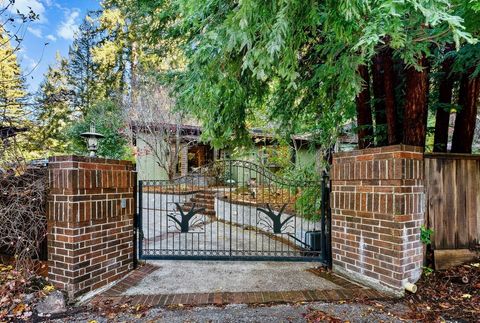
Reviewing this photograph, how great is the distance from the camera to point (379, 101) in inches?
157

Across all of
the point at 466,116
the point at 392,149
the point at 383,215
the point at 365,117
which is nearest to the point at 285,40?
the point at 392,149

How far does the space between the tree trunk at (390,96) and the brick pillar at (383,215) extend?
0.75 metres

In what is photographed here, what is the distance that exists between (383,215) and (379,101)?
1843 millimetres

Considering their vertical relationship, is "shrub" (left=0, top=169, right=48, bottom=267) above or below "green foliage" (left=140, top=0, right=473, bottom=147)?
below

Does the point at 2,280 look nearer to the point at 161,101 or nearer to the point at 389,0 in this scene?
the point at 389,0

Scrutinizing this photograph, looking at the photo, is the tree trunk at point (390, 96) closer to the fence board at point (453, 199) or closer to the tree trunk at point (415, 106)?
the tree trunk at point (415, 106)

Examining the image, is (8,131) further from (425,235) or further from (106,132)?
(106,132)

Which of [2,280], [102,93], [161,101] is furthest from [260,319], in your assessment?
[102,93]

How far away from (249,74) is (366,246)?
7.62 feet

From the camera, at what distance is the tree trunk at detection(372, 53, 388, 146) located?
3977mm

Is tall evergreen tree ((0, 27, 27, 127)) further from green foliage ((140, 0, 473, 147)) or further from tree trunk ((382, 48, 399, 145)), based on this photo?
tree trunk ((382, 48, 399, 145))

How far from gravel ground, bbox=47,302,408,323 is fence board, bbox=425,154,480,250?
1226mm

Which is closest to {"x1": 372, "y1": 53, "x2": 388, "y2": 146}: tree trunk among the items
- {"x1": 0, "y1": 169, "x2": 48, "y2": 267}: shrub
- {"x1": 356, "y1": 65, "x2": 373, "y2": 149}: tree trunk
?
{"x1": 356, "y1": 65, "x2": 373, "y2": 149}: tree trunk

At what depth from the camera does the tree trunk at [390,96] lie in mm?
3533
